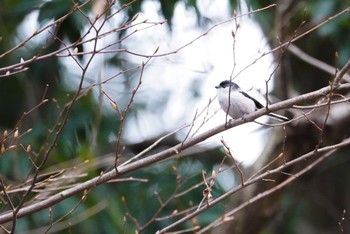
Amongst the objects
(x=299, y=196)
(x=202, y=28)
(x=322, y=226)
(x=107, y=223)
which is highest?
(x=202, y=28)

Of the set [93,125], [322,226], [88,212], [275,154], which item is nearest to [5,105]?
[93,125]

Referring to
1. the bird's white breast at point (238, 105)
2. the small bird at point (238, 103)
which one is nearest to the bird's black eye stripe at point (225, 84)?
the small bird at point (238, 103)

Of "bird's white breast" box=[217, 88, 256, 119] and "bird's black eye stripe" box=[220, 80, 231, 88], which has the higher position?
"bird's black eye stripe" box=[220, 80, 231, 88]

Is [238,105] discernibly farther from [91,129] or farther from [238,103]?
[91,129]

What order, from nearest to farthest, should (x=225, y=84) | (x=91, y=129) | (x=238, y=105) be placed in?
(x=238, y=105) < (x=225, y=84) < (x=91, y=129)

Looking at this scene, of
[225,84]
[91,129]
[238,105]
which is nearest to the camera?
[238,105]

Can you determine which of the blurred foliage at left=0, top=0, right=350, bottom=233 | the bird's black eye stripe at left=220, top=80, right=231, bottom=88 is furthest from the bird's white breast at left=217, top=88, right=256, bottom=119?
the blurred foliage at left=0, top=0, right=350, bottom=233

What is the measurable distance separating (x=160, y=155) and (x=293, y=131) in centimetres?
228

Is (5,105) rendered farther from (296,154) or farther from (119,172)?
(119,172)

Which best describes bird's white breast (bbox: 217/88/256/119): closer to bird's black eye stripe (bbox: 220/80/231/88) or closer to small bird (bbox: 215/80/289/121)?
small bird (bbox: 215/80/289/121)

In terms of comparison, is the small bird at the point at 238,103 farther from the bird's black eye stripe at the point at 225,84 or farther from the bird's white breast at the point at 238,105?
the bird's black eye stripe at the point at 225,84

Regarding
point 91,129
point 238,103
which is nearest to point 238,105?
point 238,103

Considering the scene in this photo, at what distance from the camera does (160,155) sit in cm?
321

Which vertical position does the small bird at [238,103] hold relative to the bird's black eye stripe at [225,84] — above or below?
below
